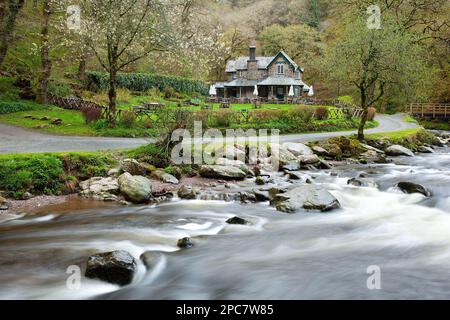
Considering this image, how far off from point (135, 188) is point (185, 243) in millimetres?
4350

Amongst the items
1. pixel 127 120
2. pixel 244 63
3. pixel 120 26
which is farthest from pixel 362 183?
pixel 244 63

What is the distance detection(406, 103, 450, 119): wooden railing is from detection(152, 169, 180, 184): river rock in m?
45.1

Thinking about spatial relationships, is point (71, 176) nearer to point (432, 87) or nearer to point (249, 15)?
point (432, 87)

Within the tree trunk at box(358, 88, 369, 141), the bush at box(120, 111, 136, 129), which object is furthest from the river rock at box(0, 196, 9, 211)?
the tree trunk at box(358, 88, 369, 141)

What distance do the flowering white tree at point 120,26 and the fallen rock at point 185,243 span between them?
1573 centimetres

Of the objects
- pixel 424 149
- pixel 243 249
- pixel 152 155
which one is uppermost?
pixel 152 155

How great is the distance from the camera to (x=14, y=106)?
2948 centimetres

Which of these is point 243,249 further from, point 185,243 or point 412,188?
point 412,188

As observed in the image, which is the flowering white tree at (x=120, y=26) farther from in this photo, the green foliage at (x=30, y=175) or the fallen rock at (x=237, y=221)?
the fallen rock at (x=237, y=221)

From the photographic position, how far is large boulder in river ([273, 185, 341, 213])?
12906 millimetres

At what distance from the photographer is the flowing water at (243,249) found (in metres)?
7.79

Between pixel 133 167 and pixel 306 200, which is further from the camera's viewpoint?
pixel 133 167

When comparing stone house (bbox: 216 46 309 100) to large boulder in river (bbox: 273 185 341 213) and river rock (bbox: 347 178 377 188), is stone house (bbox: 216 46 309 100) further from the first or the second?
large boulder in river (bbox: 273 185 341 213)

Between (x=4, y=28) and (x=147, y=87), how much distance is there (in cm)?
2167
